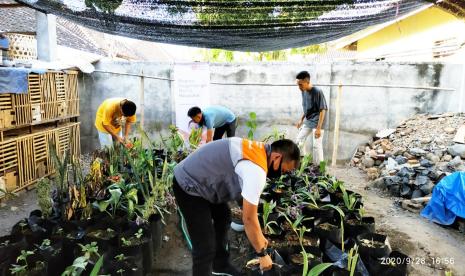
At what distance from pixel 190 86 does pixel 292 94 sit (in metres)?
1.85

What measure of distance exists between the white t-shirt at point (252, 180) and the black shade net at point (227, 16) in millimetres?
1450

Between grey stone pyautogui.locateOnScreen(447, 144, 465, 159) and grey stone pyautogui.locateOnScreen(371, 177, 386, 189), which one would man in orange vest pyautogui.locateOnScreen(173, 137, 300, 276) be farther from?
grey stone pyautogui.locateOnScreen(447, 144, 465, 159)

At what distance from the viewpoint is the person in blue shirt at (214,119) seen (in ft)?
13.6

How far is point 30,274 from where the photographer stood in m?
2.04

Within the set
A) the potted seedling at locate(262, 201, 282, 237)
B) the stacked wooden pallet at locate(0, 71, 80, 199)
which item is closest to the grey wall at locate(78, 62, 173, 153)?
the stacked wooden pallet at locate(0, 71, 80, 199)

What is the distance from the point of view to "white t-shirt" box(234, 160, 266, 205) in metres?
1.66

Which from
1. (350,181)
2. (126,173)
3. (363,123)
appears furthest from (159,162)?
(363,123)

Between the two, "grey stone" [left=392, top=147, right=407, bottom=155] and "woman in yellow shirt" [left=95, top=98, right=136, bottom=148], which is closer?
"woman in yellow shirt" [left=95, top=98, right=136, bottom=148]

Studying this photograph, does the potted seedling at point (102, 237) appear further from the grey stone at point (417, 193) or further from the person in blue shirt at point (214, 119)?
the grey stone at point (417, 193)

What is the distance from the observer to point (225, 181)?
190cm

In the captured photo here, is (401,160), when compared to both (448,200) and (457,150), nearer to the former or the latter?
(457,150)

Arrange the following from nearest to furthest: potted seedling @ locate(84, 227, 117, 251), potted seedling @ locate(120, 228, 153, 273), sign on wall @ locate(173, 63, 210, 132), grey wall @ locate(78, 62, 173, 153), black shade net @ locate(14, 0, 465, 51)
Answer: potted seedling @ locate(120, 228, 153, 273) < potted seedling @ locate(84, 227, 117, 251) < black shade net @ locate(14, 0, 465, 51) < sign on wall @ locate(173, 63, 210, 132) < grey wall @ locate(78, 62, 173, 153)

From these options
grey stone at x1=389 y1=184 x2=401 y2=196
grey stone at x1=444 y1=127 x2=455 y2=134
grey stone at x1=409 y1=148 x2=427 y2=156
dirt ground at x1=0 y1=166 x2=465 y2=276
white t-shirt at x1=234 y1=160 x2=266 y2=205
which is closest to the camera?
white t-shirt at x1=234 y1=160 x2=266 y2=205

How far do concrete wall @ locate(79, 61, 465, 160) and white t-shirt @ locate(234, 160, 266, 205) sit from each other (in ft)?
14.9
